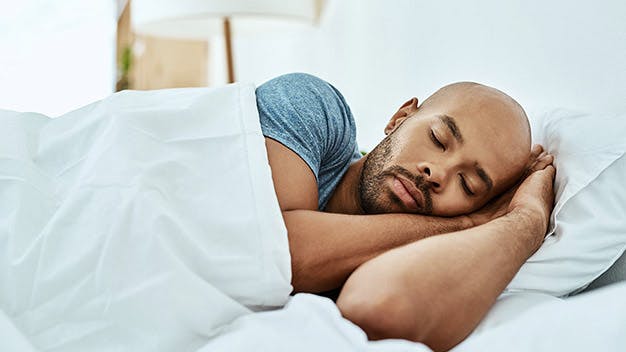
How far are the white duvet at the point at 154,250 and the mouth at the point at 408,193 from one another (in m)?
0.24

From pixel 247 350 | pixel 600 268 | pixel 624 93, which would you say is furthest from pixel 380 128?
pixel 247 350

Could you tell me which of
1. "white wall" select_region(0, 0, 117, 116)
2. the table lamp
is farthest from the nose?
"white wall" select_region(0, 0, 117, 116)

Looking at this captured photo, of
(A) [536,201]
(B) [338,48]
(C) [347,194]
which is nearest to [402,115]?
(C) [347,194]

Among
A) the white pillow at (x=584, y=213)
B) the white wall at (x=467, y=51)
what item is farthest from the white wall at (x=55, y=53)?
the white pillow at (x=584, y=213)

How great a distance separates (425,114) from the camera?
1104 millimetres

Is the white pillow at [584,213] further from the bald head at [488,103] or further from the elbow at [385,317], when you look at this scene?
the elbow at [385,317]

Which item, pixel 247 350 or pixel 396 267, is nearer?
pixel 247 350

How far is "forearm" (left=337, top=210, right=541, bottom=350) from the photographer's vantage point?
0.73m

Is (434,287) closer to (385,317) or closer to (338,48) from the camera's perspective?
(385,317)

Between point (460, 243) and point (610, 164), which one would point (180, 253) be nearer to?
point (460, 243)

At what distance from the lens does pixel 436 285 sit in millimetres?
758

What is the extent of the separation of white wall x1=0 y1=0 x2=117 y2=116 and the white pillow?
268cm

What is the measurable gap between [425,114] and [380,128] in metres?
0.62

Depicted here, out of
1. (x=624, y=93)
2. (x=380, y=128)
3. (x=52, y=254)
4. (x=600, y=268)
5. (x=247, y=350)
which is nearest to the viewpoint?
(x=247, y=350)
